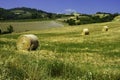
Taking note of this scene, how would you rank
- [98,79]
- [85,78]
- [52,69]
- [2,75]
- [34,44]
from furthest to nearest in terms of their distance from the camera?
1. [34,44]
2. [52,69]
3. [98,79]
4. [85,78]
5. [2,75]

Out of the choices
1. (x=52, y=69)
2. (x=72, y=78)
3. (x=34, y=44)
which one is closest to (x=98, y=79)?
(x=72, y=78)

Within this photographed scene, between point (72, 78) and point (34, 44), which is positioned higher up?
point (72, 78)

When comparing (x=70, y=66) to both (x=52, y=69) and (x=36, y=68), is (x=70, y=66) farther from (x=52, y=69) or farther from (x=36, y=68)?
(x=36, y=68)

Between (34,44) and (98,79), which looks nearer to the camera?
(98,79)

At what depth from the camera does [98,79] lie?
823cm

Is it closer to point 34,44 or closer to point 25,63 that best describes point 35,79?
point 25,63

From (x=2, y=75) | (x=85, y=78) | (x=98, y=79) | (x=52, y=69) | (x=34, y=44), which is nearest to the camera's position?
(x=2, y=75)

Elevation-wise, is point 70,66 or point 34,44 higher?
point 70,66

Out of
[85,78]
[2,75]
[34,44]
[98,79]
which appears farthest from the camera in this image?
[34,44]

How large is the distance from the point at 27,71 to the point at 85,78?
1.28 meters

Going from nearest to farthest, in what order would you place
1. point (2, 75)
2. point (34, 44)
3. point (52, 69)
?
1. point (2, 75)
2. point (52, 69)
3. point (34, 44)

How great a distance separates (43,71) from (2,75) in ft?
3.68

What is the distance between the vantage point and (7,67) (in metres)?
8.12

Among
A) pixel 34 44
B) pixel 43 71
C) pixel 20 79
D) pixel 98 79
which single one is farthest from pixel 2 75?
pixel 34 44
